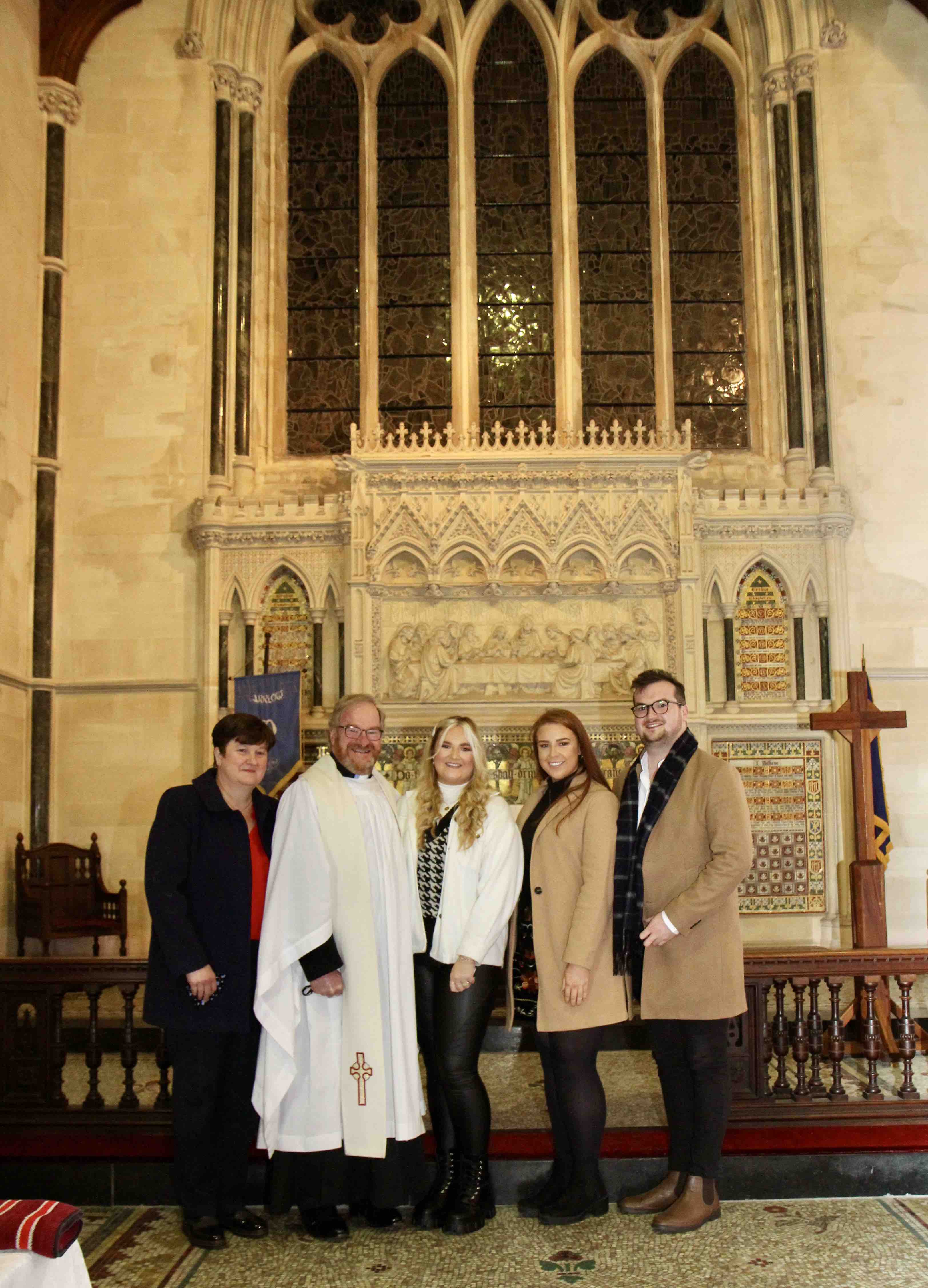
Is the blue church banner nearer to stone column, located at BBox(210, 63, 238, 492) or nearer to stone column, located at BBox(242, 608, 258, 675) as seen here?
stone column, located at BBox(242, 608, 258, 675)

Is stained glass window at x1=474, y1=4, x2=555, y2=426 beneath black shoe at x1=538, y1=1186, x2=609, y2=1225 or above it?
above

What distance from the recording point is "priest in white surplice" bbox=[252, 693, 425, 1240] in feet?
11.1

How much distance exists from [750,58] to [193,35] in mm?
4224

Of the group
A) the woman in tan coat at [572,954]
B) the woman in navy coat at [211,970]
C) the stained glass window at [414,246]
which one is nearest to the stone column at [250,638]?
the stained glass window at [414,246]

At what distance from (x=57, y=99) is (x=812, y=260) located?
5567 millimetres

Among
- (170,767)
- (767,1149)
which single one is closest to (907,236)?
(170,767)

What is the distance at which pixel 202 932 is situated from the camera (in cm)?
347

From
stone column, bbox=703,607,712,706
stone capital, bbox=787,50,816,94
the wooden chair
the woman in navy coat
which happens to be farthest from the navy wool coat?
stone capital, bbox=787,50,816,94

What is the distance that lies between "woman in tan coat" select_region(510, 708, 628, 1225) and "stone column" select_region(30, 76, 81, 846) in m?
5.28

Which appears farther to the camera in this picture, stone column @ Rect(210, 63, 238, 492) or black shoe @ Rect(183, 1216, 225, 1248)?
stone column @ Rect(210, 63, 238, 492)

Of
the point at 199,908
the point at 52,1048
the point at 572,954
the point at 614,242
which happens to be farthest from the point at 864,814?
the point at 614,242

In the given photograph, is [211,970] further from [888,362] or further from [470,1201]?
[888,362]

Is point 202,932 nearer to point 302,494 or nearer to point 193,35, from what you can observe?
point 302,494

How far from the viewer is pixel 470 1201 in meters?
3.37
